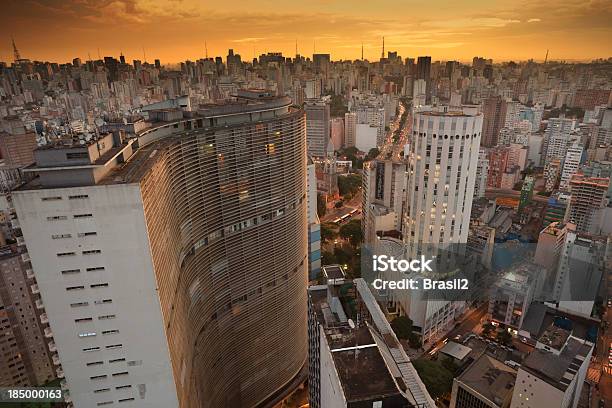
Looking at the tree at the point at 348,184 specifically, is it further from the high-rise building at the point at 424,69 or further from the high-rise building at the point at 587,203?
the high-rise building at the point at 424,69

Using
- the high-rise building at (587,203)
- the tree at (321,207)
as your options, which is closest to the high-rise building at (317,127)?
the tree at (321,207)

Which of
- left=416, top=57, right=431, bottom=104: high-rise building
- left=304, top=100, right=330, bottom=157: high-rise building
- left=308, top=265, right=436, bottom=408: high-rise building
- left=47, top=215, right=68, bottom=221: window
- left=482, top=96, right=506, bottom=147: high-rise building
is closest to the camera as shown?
left=47, top=215, right=68, bottom=221: window

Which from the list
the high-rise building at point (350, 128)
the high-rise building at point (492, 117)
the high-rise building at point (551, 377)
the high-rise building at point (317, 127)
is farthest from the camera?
the high-rise building at point (350, 128)

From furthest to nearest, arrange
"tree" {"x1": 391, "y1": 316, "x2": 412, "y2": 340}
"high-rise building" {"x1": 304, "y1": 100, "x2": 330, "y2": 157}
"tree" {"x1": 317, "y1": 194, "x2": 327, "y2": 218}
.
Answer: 1. "high-rise building" {"x1": 304, "y1": 100, "x2": 330, "y2": 157}
2. "tree" {"x1": 317, "y1": 194, "x2": 327, "y2": 218}
3. "tree" {"x1": 391, "y1": 316, "x2": 412, "y2": 340}

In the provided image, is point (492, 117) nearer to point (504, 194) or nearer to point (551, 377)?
point (504, 194)

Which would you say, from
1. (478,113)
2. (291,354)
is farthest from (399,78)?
(291,354)

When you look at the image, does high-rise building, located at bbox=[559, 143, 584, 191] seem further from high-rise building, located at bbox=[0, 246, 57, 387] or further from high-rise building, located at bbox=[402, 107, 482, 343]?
high-rise building, located at bbox=[0, 246, 57, 387]

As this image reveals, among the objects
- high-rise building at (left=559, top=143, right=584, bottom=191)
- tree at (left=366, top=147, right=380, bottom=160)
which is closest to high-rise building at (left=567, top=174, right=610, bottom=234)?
high-rise building at (left=559, top=143, right=584, bottom=191)
